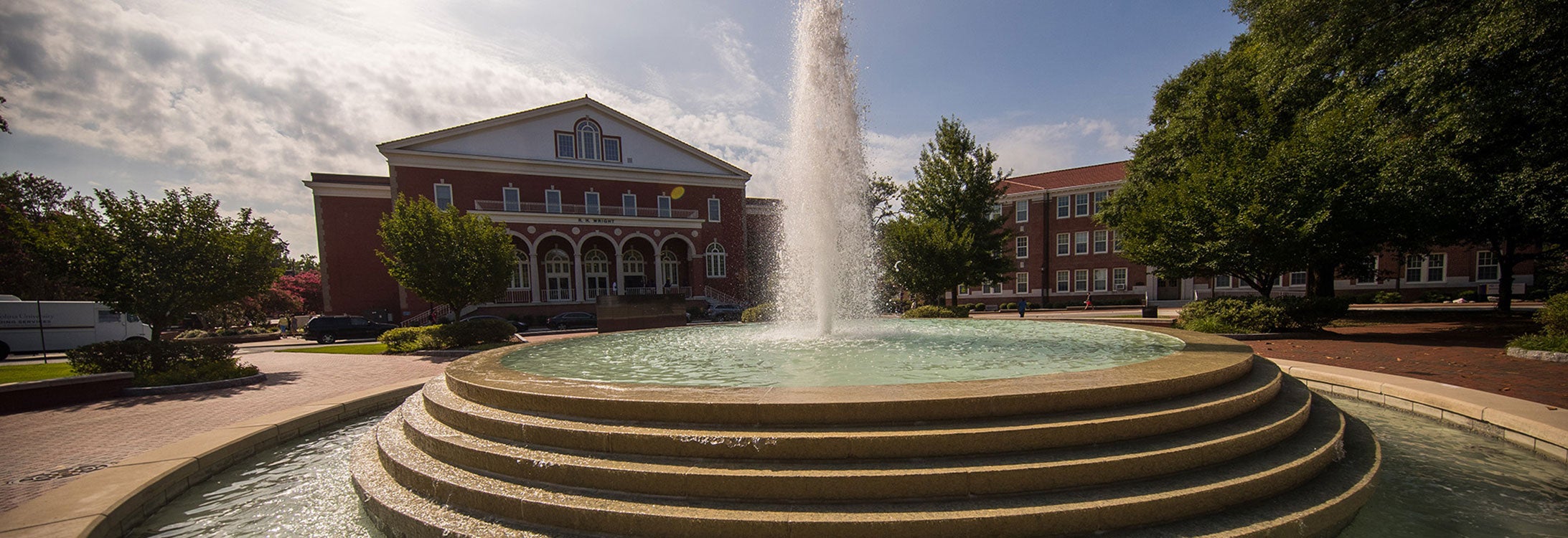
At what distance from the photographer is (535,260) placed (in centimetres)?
3528

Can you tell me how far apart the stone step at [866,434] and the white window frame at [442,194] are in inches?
1383

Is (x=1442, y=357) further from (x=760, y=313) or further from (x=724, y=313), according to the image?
(x=724, y=313)

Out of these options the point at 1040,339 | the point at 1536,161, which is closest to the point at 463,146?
the point at 1040,339

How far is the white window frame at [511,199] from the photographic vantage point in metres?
35.4

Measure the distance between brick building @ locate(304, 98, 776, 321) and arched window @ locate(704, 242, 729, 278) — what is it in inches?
3.3

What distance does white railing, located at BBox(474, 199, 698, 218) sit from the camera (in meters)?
34.9

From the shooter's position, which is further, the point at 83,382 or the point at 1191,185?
the point at 1191,185

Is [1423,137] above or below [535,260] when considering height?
above

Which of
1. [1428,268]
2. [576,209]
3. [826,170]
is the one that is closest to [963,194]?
[826,170]

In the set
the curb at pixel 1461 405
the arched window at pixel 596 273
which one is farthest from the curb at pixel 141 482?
the arched window at pixel 596 273

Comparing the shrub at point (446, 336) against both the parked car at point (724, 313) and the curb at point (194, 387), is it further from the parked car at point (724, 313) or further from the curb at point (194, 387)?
the parked car at point (724, 313)

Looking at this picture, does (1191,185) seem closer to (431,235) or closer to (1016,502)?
(1016,502)

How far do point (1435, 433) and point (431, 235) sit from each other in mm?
26286

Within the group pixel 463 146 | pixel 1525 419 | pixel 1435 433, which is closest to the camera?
pixel 1525 419
